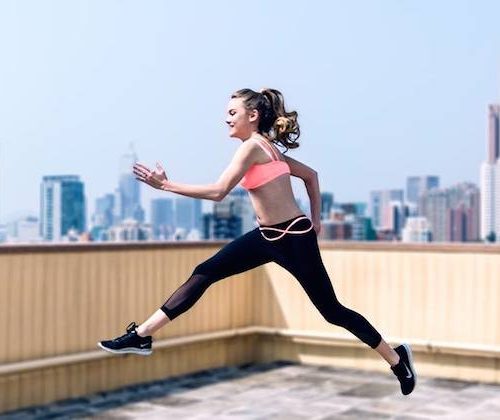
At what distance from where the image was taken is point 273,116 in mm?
4000

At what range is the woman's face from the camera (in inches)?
155

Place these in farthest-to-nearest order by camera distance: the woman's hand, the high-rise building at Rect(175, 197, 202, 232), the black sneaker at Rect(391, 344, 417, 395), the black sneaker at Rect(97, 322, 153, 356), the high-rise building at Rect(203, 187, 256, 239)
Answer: the high-rise building at Rect(175, 197, 202, 232), the high-rise building at Rect(203, 187, 256, 239), the black sneaker at Rect(391, 344, 417, 395), the black sneaker at Rect(97, 322, 153, 356), the woman's hand

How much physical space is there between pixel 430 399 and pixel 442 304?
1242 mm

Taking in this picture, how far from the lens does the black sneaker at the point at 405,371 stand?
4.40 metres

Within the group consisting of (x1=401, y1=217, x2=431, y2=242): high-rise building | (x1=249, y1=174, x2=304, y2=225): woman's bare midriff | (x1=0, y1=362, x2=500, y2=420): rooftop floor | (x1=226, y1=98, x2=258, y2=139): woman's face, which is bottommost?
(x1=0, y1=362, x2=500, y2=420): rooftop floor

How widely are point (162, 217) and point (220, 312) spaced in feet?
527

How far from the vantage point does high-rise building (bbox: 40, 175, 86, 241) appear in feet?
447

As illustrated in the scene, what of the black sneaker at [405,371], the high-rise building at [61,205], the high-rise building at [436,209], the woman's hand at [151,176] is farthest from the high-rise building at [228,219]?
the woman's hand at [151,176]

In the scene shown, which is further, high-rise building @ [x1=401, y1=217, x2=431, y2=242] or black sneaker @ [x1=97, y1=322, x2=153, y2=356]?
high-rise building @ [x1=401, y1=217, x2=431, y2=242]

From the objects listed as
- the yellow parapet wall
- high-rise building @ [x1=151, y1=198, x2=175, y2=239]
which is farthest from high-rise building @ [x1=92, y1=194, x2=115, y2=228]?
the yellow parapet wall

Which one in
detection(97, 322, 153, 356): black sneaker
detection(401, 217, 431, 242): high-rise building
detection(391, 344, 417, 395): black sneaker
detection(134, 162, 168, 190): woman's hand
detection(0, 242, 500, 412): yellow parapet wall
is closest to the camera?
detection(134, 162, 168, 190): woman's hand

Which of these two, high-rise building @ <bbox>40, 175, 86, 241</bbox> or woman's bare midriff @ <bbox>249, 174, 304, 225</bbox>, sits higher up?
high-rise building @ <bbox>40, 175, 86, 241</bbox>

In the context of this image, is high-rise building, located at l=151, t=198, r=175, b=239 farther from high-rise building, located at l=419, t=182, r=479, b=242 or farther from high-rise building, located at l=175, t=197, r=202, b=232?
high-rise building, located at l=419, t=182, r=479, b=242

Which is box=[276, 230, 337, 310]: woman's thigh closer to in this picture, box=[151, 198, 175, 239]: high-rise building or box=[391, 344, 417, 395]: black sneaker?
box=[391, 344, 417, 395]: black sneaker
